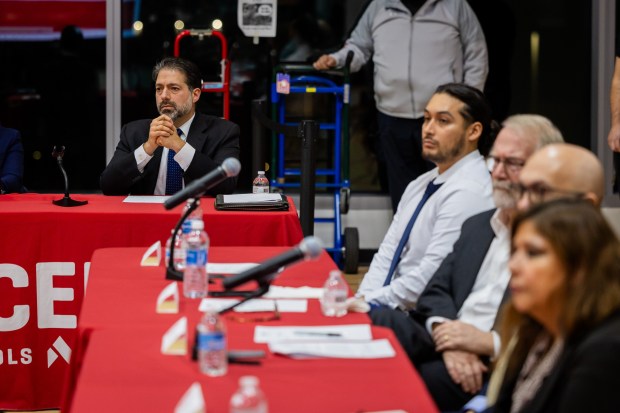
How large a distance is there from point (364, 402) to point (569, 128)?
5339 millimetres

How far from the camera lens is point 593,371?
5.32 feet

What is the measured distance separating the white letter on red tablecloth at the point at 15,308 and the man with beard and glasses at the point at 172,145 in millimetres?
802

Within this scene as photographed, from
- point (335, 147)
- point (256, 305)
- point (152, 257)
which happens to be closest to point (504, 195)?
point (256, 305)

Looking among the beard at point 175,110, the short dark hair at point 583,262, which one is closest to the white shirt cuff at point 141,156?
the beard at point 175,110

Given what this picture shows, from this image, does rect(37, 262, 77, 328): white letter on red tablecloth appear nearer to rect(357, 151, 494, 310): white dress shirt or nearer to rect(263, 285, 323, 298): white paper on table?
rect(357, 151, 494, 310): white dress shirt

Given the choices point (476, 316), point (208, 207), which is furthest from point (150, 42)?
point (476, 316)

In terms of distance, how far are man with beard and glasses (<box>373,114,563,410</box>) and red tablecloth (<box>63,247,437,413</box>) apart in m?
0.33

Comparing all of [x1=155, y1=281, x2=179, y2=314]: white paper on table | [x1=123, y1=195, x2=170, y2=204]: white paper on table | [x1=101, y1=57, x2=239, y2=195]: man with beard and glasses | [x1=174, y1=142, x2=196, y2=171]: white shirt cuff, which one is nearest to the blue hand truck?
[x1=101, y1=57, x2=239, y2=195]: man with beard and glasses

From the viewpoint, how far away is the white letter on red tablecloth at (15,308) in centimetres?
388

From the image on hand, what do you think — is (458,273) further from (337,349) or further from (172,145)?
(172,145)

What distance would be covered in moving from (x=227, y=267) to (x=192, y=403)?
1.36 meters

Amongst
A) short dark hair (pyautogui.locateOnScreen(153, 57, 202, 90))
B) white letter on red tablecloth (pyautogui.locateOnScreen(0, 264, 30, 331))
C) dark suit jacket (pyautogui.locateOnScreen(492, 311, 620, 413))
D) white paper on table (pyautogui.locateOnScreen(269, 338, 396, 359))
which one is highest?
short dark hair (pyautogui.locateOnScreen(153, 57, 202, 90))

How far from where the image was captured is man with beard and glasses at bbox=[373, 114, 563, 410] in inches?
106

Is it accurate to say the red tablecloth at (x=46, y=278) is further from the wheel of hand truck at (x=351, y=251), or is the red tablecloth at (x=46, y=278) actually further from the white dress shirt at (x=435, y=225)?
the wheel of hand truck at (x=351, y=251)
